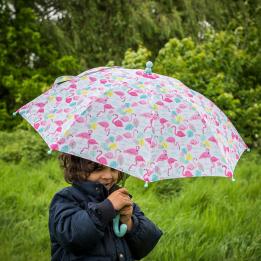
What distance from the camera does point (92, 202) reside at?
7.22 ft

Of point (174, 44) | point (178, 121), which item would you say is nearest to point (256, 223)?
point (178, 121)

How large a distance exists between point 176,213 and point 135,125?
250 cm

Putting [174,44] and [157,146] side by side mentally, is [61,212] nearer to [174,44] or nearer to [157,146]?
[157,146]

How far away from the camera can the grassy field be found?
3895 mm

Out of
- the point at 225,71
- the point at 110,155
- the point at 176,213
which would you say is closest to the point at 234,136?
the point at 110,155

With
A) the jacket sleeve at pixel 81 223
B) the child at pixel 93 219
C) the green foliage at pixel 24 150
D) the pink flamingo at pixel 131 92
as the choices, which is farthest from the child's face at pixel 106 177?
the green foliage at pixel 24 150

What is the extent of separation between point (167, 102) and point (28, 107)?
643 millimetres

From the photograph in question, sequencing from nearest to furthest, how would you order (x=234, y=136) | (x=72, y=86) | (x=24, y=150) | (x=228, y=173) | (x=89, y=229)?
(x=89, y=229) < (x=228, y=173) < (x=72, y=86) < (x=234, y=136) < (x=24, y=150)

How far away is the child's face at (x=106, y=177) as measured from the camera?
88.6 inches

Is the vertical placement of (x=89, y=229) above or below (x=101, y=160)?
below

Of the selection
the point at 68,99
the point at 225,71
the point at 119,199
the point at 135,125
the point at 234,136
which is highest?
the point at 68,99

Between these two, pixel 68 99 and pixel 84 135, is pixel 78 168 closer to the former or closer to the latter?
pixel 84 135

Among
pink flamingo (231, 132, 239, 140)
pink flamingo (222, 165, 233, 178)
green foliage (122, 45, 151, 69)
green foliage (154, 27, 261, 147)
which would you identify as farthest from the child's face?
green foliage (122, 45, 151, 69)

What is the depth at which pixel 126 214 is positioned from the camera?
7.30ft
